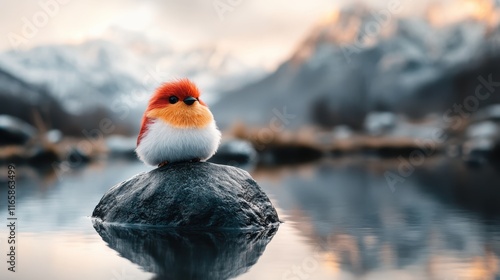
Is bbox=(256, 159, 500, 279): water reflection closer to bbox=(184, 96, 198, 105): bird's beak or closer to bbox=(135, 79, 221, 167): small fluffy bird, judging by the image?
bbox=(135, 79, 221, 167): small fluffy bird

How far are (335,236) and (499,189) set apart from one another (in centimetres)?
777

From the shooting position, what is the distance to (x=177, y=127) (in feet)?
28.0

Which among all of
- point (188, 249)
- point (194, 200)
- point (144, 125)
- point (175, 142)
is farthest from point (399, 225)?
point (144, 125)

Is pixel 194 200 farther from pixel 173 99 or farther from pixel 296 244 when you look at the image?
pixel 296 244

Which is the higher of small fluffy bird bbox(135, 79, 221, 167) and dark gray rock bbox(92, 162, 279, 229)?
small fluffy bird bbox(135, 79, 221, 167)

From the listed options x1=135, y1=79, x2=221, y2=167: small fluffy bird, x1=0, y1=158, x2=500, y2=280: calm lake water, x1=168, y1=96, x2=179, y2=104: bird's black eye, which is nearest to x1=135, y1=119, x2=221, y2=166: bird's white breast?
x1=135, y1=79, x2=221, y2=167: small fluffy bird

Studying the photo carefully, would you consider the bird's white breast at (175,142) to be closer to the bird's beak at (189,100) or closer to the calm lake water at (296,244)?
the bird's beak at (189,100)

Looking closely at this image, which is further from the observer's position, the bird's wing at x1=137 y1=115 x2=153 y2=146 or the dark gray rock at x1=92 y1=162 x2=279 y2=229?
the bird's wing at x1=137 y1=115 x2=153 y2=146

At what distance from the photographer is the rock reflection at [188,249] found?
570 centimetres

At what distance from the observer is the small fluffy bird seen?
336 inches

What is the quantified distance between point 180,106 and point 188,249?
241 centimetres

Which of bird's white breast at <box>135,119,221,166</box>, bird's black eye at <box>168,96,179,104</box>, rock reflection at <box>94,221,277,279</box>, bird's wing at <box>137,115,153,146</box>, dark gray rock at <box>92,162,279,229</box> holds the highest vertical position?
bird's black eye at <box>168,96,179,104</box>

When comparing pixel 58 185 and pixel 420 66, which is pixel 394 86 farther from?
pixel 58 185

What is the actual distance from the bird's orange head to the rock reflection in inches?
55.6
